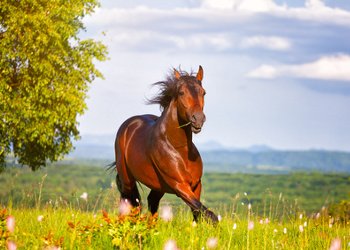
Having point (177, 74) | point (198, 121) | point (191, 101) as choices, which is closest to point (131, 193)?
point (177, 74)

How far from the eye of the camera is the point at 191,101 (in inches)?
352

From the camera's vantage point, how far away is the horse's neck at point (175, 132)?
376 inches

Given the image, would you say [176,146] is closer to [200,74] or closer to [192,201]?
[192,201]

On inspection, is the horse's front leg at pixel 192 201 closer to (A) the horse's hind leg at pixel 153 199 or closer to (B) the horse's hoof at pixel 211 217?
(B) the horse's hoof at pixel 211 217

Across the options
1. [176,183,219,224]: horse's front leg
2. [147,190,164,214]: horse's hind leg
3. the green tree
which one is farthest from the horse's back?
the green tree

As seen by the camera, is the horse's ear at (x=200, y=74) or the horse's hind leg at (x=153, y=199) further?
the horse's hind leg at (x=153, y=199)

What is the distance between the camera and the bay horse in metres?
8.96

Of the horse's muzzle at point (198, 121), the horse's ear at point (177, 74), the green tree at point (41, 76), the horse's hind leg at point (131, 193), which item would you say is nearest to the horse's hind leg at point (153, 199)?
the horse's hind leg at point (131, 193)

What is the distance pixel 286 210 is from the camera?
36.9 feet

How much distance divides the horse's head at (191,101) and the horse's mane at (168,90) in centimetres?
12

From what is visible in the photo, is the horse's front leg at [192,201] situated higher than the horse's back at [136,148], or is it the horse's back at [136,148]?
the horse's back at [136,148]

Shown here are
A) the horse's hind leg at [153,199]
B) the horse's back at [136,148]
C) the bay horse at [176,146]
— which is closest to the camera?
the bay horse at [176,146]

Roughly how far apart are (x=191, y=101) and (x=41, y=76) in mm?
16491

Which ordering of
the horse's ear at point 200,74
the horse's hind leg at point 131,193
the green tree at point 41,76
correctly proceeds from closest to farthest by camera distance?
the horse's ear at point 200,74, the horse's hind leg at point 131,193, the green tree at point 41,76
